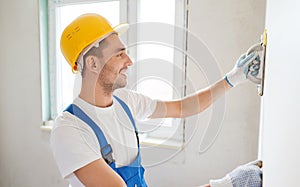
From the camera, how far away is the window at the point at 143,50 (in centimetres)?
133

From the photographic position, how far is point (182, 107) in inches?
46.6

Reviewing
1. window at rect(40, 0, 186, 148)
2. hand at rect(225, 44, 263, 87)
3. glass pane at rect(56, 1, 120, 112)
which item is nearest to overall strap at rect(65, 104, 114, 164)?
window at rect(40, 0, 186, 148)

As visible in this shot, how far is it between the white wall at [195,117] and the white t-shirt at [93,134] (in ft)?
1.48

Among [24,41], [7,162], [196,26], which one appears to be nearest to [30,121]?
[7,162]

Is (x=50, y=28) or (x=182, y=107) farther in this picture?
(x=50, y=28)

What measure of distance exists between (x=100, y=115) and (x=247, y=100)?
796mm

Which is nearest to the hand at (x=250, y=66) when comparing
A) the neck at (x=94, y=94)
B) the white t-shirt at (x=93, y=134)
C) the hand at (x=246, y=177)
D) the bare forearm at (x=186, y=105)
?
the bare forearm at (x=186, y=105)

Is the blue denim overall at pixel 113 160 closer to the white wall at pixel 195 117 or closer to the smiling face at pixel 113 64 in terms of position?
the smiling face at pixel 113 64

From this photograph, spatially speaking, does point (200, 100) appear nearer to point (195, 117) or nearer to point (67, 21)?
point (195, 117)

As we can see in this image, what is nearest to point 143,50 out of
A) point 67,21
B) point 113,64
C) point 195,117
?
point 195,117

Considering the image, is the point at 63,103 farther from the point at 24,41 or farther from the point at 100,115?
the point at 100,115

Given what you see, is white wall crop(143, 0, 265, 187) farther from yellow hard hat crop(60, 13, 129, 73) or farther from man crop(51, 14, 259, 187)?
yellow hard hat crop(60, 13, 129, 73)

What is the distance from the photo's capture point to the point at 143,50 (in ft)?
5.06

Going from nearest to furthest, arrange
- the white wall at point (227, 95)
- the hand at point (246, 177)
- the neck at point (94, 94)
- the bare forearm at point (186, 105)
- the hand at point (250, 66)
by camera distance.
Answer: the hand at point (246, 177)
the hand at point (250, 66)
the neck at point (94, 94)
the bare forearm at point (186, 105)
the white wall at point (227, 95)
